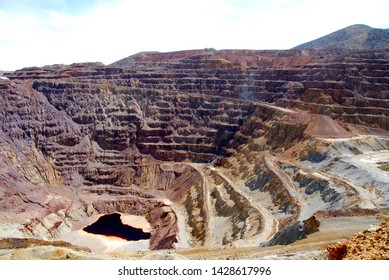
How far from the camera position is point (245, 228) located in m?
50.2

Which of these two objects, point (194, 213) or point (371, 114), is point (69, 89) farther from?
point (371, 114)

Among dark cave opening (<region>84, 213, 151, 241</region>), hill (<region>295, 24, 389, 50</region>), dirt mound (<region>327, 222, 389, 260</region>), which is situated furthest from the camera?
hill (<region>295, 24, 389, 50</region>)

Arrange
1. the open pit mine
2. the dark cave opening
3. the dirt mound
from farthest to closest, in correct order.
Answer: the dark cave opening → the open pit mine → the dirt mound

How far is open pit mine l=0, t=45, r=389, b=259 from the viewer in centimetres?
5009

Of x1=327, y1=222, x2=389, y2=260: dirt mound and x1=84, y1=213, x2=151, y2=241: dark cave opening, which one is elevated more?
x1=327, y1=222, x2=389, y2=260: dirt mound

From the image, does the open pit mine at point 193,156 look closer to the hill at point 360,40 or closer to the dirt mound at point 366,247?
the dirt mound at point 366,247

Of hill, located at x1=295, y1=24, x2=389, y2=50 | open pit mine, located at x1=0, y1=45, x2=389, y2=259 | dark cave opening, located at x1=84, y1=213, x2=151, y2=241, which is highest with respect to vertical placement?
hill, located at x1=295, y1=24, x2=389, y2=50

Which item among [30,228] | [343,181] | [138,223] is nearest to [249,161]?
[138,223]

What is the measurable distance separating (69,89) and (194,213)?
5233cm

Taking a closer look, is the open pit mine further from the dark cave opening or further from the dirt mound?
the dirt mound

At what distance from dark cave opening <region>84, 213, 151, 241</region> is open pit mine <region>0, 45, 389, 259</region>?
12.1 inches

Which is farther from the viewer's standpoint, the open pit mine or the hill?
the hill

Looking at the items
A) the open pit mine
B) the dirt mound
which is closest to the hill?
the open pit mine

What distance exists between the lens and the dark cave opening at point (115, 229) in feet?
221
